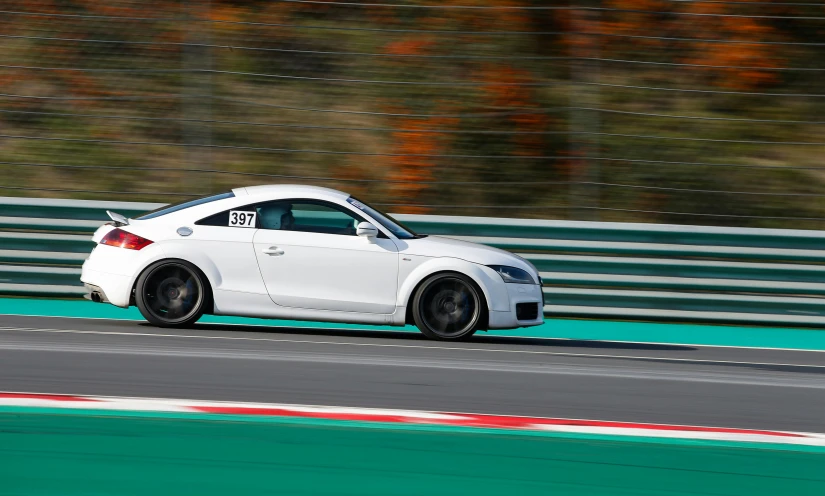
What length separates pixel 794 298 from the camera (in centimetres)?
1112

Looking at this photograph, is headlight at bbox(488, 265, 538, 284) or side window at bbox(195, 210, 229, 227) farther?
side window at bbox(195, 210, 229, 227)

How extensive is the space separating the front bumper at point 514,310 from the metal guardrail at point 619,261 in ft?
5.56

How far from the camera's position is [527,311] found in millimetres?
9445

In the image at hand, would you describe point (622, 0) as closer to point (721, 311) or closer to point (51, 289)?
point (721, 311)

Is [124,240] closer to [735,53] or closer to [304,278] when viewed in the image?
[304,278]

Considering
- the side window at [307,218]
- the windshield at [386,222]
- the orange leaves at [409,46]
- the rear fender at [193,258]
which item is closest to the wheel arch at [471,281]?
the windshield at [386,222]

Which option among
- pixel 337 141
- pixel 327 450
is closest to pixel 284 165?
pixel 337 141

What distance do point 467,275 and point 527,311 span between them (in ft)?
2.11

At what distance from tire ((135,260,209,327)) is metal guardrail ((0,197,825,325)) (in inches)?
83.6

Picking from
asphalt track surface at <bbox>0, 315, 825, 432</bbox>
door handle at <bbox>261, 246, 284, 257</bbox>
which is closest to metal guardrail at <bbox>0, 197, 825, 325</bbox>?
asphalt track surface at <bbox>0, 315, 825, 432</bbox>

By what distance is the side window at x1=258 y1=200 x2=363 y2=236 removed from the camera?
9.42 m

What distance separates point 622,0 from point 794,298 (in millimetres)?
4328

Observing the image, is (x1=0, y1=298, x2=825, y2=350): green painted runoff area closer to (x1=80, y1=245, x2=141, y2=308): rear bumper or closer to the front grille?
the front grille

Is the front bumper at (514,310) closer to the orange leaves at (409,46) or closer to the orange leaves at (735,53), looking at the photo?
the orange leaves at (409,46)
